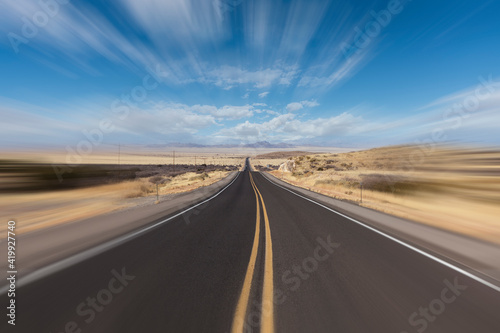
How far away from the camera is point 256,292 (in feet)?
11.3

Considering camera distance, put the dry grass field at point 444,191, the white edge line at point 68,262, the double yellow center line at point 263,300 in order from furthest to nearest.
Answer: the dry grass field at point 444,191 → the white edge line at point 68,262 → the double yellow center line at point 263,300

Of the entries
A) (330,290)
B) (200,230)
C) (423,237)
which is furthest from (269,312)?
(423,237)

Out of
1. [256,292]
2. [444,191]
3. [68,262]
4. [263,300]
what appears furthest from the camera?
[444,191]

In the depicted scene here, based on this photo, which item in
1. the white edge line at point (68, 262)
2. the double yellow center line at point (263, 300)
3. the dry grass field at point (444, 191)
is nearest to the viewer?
the double yellow center line at point (263, 300)

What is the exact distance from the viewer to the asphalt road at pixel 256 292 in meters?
2.75

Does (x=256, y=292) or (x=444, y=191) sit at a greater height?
(x=256, y=292)

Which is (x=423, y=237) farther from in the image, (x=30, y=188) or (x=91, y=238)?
(x=30, y=188)

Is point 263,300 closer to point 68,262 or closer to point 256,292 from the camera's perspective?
point 256,292

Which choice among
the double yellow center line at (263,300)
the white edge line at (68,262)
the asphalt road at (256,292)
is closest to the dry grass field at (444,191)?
the asphalt road at (256,292)

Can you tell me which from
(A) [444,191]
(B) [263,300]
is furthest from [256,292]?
(A) [444,191]

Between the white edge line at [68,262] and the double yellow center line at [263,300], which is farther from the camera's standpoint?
the white edge line at [68,262]

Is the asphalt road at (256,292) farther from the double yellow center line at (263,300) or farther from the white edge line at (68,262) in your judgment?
the white edge line at (68,262)

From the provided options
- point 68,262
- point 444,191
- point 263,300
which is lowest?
point 444,191

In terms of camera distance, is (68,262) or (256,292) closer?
(256,292)
